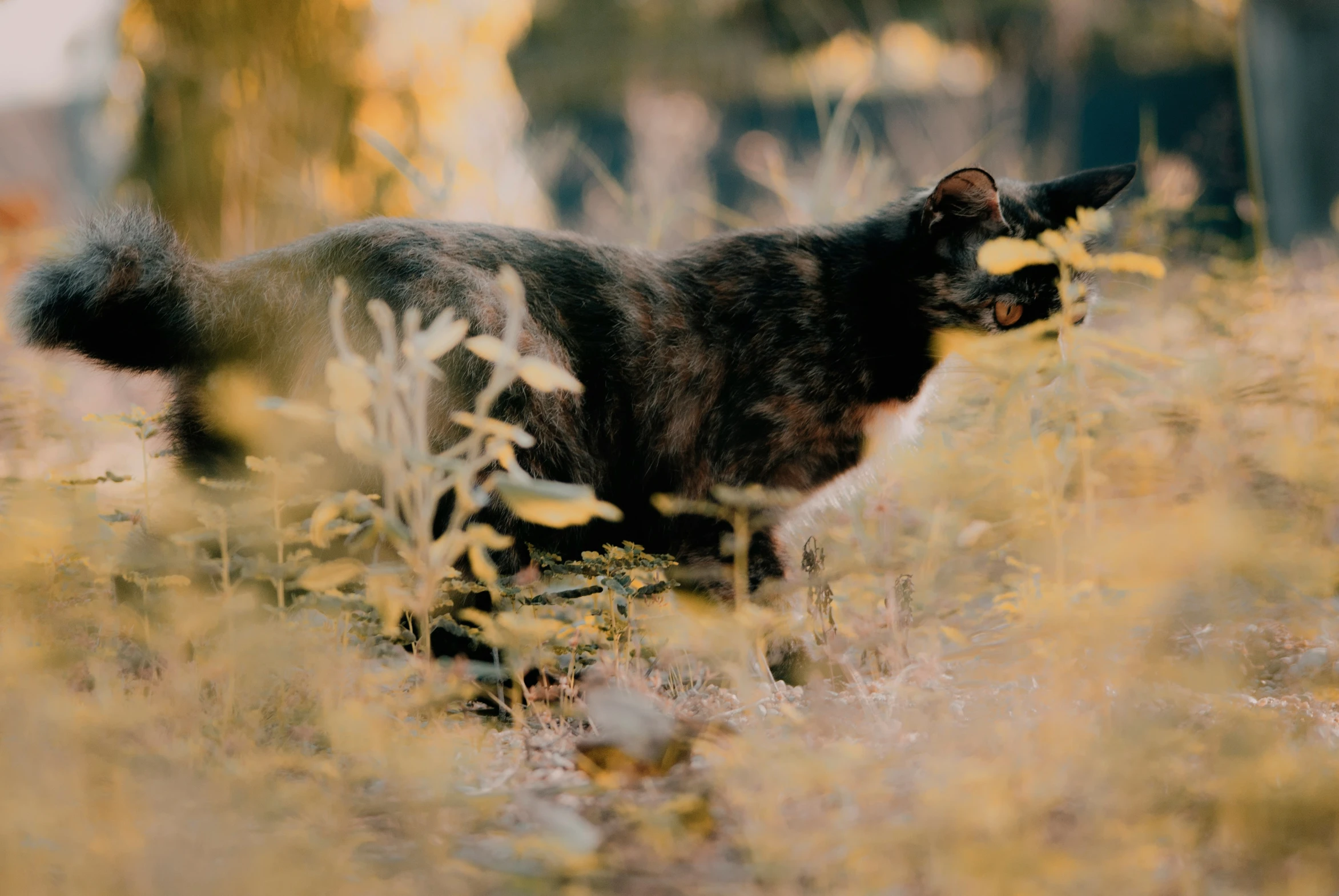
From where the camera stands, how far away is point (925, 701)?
5.51 feet

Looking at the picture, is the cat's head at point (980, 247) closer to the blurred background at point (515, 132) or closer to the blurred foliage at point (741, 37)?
the blurred background at point (515, 132)

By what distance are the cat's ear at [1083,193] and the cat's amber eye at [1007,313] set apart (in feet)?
0.97

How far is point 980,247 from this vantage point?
8.39 feet

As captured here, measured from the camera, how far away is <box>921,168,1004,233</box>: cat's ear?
2469 mm

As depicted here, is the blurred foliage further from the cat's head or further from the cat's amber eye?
the cat's amber eye

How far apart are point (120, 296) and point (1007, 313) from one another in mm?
2094

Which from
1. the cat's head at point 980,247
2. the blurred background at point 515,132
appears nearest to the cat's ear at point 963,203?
the cat's head at point 980,247

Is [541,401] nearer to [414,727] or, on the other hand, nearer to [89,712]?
[414,727]

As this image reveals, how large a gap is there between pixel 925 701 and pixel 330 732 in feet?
3.13

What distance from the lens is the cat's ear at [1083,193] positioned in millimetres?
2734

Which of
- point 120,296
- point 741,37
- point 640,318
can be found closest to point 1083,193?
point 640,318

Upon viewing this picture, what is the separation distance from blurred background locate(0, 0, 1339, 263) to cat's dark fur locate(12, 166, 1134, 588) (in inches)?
14.5

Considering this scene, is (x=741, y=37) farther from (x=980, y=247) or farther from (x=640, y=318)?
(x=640, y=318)

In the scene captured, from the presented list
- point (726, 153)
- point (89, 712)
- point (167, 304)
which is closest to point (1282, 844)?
Answer: point (89, 712)
